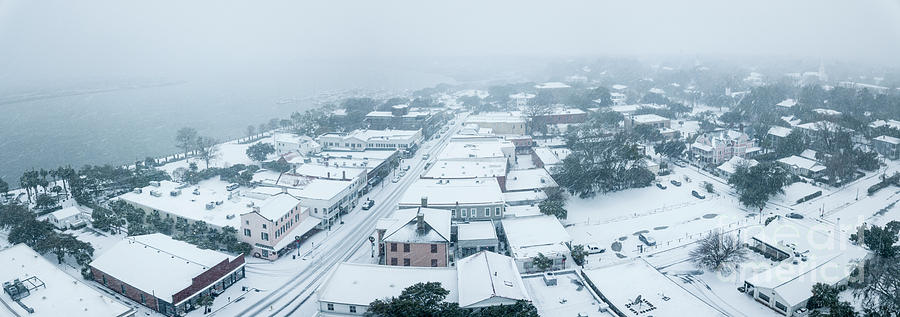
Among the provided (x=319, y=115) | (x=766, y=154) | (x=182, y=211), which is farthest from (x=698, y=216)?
(x=319, y=115)

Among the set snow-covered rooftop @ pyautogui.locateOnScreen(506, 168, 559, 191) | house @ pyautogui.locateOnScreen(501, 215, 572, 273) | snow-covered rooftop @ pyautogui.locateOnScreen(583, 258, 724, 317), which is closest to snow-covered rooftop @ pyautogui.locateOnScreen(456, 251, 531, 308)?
house @ pyautogui.locateOnScreen(501, 215, 572, 273)

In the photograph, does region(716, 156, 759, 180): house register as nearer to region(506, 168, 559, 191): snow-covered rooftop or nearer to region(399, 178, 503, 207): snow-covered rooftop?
region(506, 168, 559, 191): snow-covered rooftop

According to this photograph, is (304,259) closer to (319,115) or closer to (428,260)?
(428,260)

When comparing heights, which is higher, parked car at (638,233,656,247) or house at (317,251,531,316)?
house at (317,251,531,316)

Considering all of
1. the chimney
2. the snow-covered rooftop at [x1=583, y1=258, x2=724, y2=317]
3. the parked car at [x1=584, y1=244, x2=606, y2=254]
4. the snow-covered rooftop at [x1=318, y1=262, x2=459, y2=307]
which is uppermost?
the chimney

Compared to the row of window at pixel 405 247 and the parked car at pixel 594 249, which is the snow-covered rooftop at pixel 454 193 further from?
the parked car at pixel 594 249

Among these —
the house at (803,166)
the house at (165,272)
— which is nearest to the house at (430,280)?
the house at (165,272)
